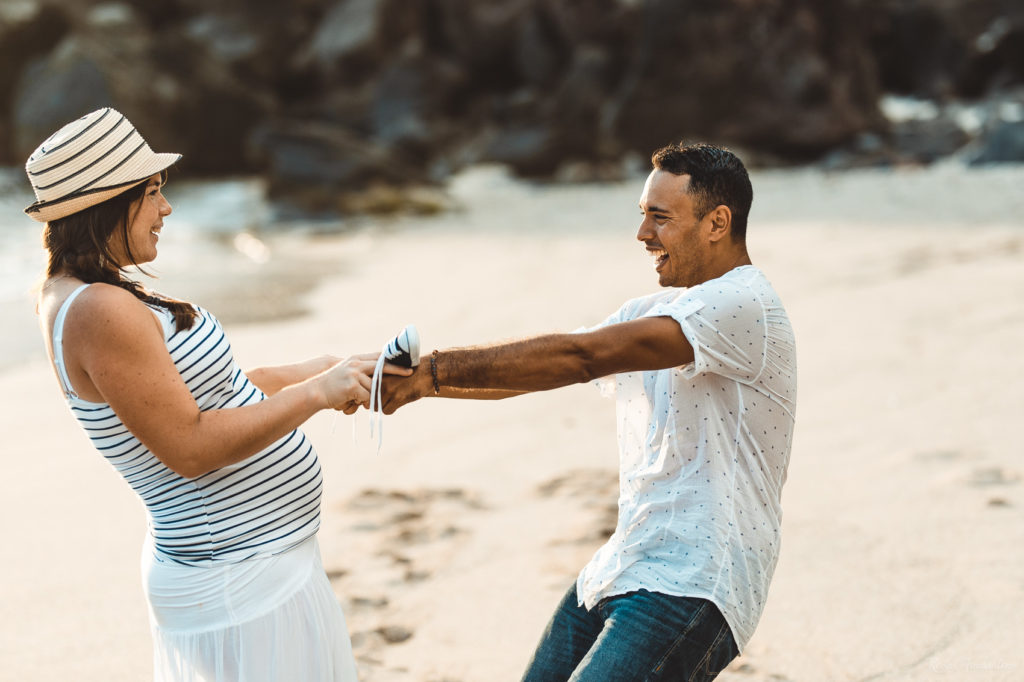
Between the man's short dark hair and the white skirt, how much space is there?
1.31 metres

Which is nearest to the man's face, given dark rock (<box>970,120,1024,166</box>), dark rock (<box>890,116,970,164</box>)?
dark rock (<box>970,120,1024,166</box>)

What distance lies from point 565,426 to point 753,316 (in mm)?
3337

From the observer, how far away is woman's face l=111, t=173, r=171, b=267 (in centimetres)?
224

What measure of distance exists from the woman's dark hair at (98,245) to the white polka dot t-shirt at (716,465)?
114 cm

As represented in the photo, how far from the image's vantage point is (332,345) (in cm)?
788

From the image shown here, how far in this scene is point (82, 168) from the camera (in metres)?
2.14

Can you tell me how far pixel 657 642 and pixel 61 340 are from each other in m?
1.43

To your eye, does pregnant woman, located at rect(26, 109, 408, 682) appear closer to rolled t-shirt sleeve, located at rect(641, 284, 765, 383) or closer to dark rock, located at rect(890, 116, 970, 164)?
rolled t-shirt sleeve, located at rect(641, 284, 765, 383)

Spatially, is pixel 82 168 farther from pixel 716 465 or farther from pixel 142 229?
pixel 716 465

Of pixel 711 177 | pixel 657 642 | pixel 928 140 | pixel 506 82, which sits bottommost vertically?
pixel 928 140

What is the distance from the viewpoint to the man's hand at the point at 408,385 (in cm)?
269

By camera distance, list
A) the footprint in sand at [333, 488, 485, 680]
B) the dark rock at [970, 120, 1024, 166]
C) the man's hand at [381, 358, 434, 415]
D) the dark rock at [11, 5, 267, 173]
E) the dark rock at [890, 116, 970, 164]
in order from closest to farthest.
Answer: the man's hand at [381, 358, 434, 415] < the footprint in sand at [333, 488, 485, 680] < the dark rock at [970, 120, 1024, 166] < the dark rock at [890, 116, 970, 164] < the dark rock at [11, 5, 267, 173]

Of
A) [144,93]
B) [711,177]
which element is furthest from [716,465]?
[144,93]

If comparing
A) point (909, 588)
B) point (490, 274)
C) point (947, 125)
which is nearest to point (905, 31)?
point (947, 125)
